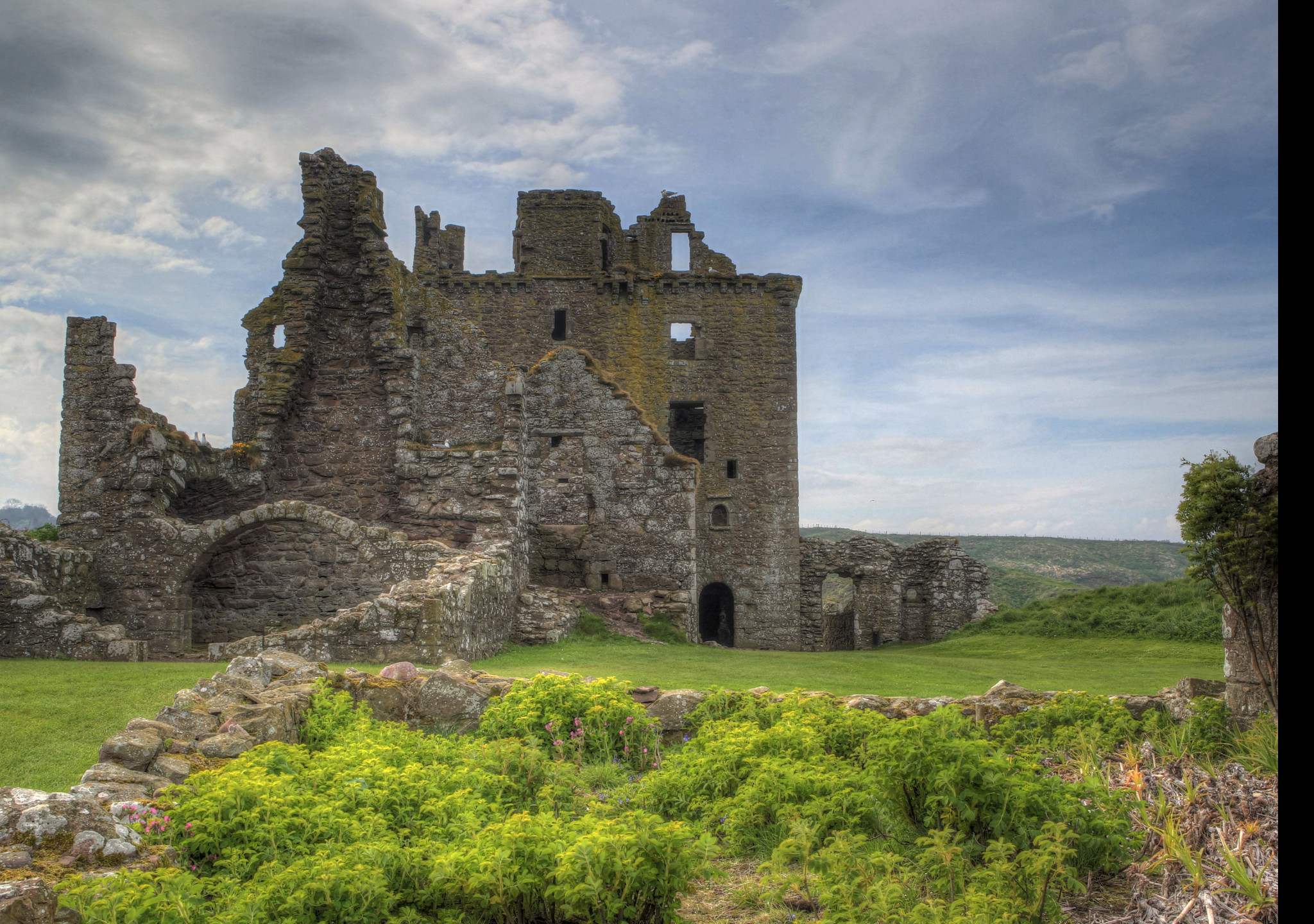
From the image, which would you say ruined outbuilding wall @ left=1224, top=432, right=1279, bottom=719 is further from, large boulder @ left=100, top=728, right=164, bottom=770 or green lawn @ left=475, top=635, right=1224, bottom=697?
large boulder @ left=100, top=728, right=164, bottom=770

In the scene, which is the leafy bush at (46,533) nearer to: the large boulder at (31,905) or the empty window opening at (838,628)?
the large boulder at (31,905)

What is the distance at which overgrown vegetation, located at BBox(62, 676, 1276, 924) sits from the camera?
13.1 feet

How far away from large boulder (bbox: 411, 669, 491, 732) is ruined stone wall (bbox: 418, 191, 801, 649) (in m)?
22.1

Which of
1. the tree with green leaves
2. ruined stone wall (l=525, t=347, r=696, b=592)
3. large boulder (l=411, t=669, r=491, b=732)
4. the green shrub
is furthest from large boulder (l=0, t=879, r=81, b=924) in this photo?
ruined stone wall (l=525, t=347, r=696, b=592)

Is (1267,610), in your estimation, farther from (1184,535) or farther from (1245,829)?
(1245,829)

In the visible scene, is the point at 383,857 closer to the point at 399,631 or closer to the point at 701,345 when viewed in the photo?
the point at 399,631

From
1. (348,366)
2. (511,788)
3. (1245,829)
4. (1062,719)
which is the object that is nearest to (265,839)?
(511,788)

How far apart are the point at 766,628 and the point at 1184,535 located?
22.2 m

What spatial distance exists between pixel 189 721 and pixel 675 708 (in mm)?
3903

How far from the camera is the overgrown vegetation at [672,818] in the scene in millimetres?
3980

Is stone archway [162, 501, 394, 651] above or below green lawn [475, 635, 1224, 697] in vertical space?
above

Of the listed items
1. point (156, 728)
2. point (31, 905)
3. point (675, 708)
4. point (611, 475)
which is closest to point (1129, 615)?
point (611, 475)

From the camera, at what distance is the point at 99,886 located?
357cm

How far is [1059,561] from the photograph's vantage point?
212 feet
